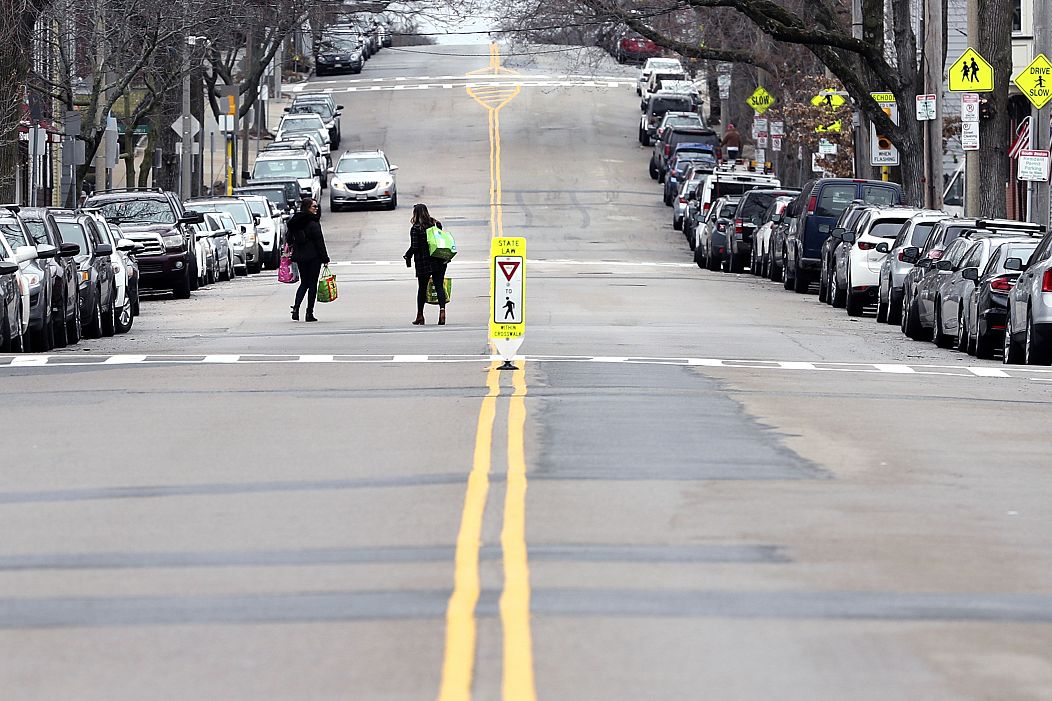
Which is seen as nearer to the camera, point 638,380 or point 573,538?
point 573,538

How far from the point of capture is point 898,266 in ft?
92.9

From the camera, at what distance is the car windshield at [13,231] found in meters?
23.2

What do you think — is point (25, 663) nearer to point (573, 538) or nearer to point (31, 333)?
point (573, 538)

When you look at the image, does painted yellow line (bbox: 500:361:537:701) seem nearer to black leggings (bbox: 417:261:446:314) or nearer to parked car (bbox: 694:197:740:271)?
black leggings (bbox: 417:261:446:314)

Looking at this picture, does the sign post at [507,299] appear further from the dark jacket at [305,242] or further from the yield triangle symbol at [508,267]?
the dark jacket at [305,242]

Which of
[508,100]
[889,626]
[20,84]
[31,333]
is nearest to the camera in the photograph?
[889,626]

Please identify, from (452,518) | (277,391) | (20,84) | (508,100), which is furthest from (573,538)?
(508,100)

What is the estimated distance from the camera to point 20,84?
38.0 meters

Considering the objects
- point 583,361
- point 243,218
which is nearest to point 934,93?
point 243,218

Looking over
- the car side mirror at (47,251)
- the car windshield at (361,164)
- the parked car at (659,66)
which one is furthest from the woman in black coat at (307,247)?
the parked car at (659,66)

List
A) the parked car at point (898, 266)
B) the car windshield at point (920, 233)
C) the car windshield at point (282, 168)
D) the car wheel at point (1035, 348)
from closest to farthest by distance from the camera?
the car wheel at point (1035, 348) < the parked car at point (898, 266) < the car windshield at point (920, 233) < the car windshield at point (282, 168)

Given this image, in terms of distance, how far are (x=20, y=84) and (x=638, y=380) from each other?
75.6ft

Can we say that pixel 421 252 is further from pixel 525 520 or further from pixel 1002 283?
pixel 525 520

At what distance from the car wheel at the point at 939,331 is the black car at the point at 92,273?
999 centimetres
